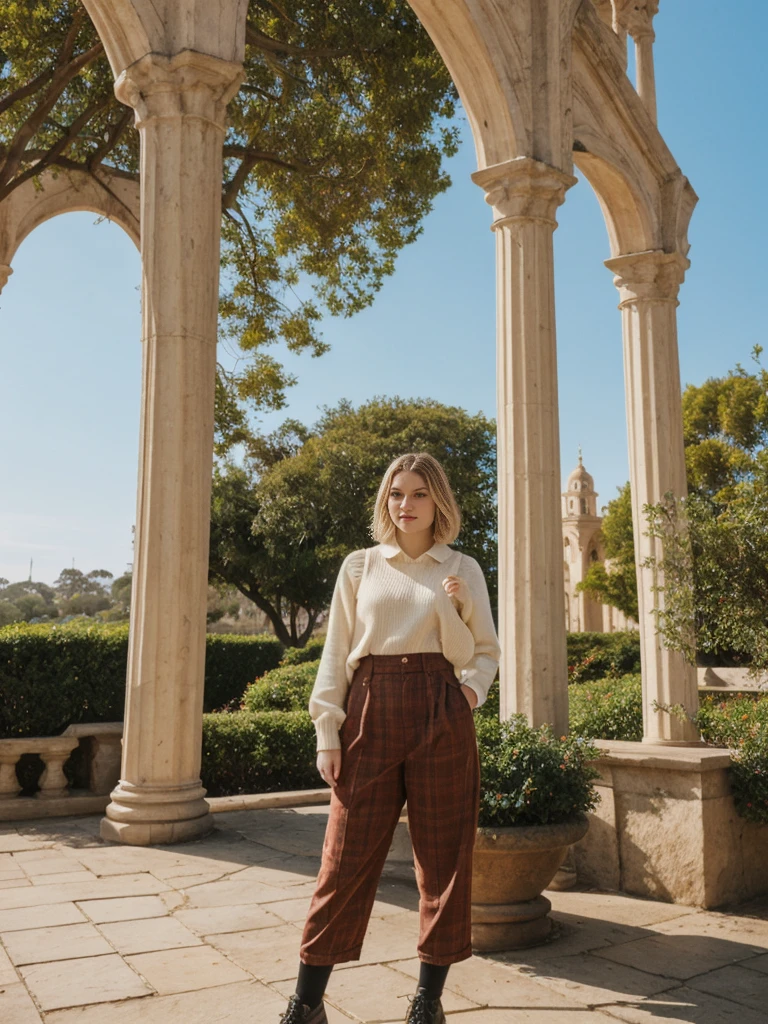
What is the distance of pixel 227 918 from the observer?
13.8 feet

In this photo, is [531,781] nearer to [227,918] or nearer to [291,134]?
[227,918]

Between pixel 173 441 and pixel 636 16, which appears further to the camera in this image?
pixel 636 16

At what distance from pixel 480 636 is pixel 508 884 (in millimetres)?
1679

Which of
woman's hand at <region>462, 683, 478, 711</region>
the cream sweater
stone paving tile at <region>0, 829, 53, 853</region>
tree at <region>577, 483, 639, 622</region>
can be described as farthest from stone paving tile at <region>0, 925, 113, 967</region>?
tree at <region>577, 483, 639, 622</region>

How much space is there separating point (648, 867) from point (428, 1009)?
2772 millimetres

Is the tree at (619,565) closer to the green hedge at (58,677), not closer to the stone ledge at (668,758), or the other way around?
the green hedge at (58,677)

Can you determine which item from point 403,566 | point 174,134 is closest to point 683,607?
point 403,566

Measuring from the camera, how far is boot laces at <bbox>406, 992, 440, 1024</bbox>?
2.69m

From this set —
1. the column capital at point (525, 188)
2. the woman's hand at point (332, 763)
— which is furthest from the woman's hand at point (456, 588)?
the column capital at point (525, 188)

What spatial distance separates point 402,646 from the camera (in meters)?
2.85

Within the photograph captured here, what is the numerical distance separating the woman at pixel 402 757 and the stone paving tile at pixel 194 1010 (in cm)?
45

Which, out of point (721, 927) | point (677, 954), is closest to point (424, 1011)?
point (677, 954)

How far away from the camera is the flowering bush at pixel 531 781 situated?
4191 mm

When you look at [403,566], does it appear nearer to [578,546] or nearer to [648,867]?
[648,867]
